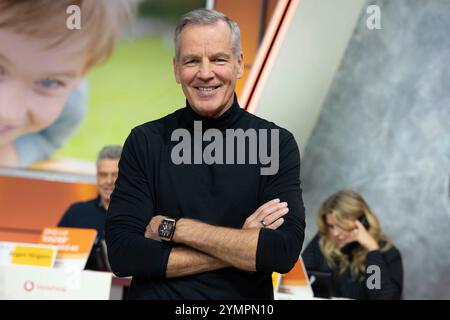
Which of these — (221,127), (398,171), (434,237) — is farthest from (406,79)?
(221,127)

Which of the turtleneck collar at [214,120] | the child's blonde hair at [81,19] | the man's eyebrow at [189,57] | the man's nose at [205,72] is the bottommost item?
the turtleneck collar at [214,120]

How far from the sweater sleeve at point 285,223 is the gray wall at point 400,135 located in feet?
9.28

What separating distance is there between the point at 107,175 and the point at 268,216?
232cm

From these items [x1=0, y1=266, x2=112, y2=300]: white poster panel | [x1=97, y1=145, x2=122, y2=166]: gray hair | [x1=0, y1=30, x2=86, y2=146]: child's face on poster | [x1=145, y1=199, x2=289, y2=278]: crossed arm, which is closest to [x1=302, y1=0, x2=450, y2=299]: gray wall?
[x1=97, y1=145, x2=122, y2=166]: gray hair

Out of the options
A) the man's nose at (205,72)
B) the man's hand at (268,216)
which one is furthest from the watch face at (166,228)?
the man's nose at (205,72)

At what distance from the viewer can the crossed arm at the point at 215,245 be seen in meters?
1.58

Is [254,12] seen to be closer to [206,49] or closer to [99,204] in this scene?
[99,204]

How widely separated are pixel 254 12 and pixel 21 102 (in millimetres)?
1428

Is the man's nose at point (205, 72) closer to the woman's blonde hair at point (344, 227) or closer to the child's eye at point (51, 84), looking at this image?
the woman's blonde hair at point (344, 227)

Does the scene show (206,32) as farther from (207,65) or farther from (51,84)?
(51,84)

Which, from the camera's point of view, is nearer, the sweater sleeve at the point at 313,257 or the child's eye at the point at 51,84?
the sweater sleeve at the point at 313,257

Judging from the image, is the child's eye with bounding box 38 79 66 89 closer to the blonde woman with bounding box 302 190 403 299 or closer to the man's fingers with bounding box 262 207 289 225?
the blonde woman with bounding box 302 190 403 299

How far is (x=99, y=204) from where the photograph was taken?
12.9ft

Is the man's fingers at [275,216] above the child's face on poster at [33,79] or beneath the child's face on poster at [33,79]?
beneath
